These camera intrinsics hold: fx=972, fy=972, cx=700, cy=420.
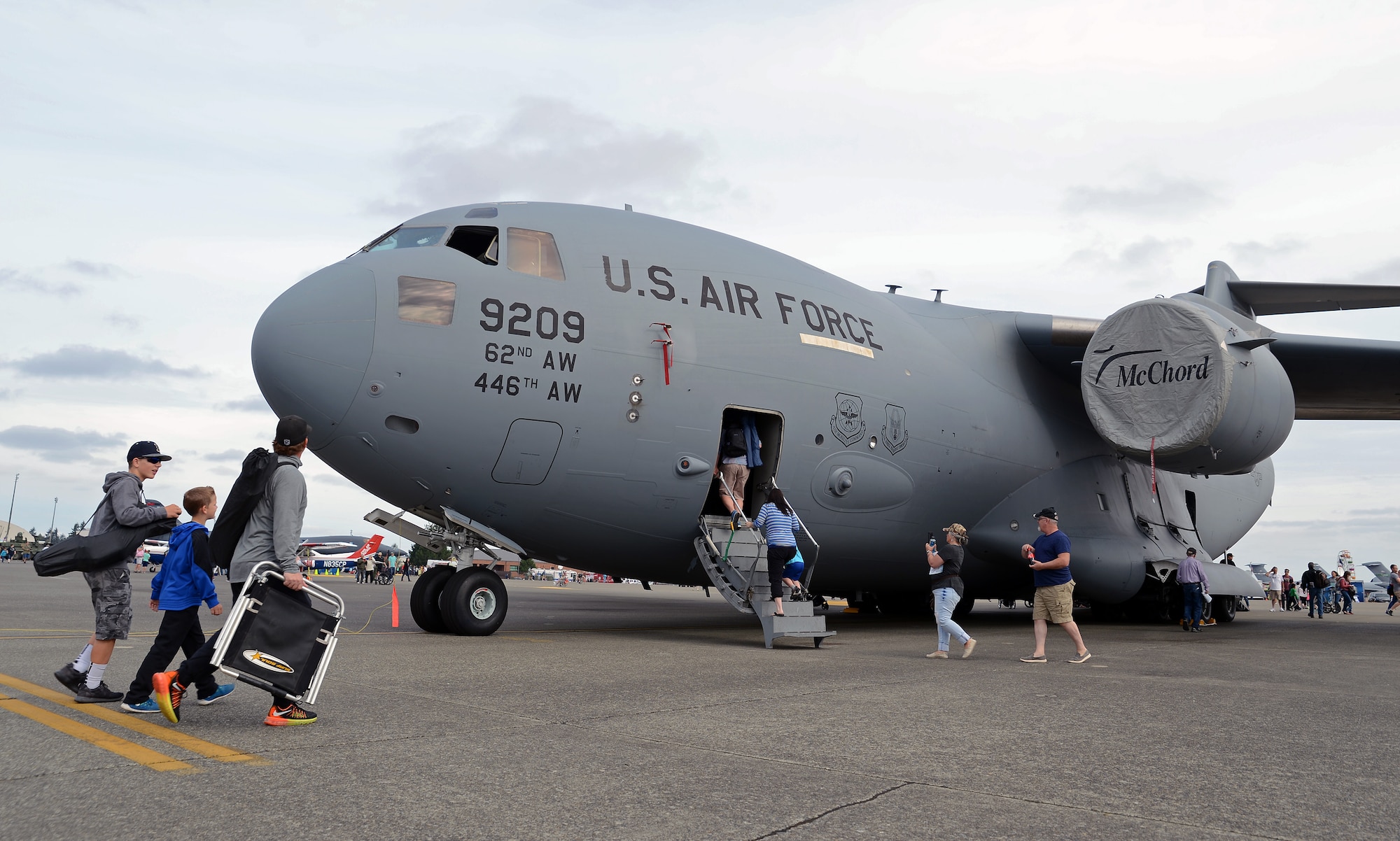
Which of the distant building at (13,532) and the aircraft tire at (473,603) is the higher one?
the aircraft tire at (473,603)

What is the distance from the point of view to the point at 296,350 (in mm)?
8438

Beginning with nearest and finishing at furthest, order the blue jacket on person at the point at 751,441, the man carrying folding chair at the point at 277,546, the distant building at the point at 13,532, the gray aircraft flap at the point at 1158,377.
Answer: the man carrying folding chair at the point at 277,546 → the blue jacket on person at the point at 751,441 → the gray aircraft flap at the point at 1158,377 → the distant building at the point at 13,532

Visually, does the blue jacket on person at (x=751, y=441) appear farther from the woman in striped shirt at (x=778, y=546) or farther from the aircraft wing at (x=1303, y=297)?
the aircraft wing at (x=1303, y=297)

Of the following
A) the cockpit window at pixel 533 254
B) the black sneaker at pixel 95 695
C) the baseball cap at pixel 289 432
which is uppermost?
the cockpit window at pixel 533 254

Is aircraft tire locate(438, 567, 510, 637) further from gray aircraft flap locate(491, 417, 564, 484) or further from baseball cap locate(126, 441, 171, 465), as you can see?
baseball cap locate(126, 441, 171, 465)

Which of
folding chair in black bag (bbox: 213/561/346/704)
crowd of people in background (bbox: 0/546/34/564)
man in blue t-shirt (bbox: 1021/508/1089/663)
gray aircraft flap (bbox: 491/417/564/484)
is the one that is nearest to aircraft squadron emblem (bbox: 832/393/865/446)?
man in blue t-shirt (bbox: 1021/508/1089/663)

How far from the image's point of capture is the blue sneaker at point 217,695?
5.34m

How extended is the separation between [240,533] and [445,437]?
374 centimetres

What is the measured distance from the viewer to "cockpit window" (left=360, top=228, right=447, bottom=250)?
9.55m

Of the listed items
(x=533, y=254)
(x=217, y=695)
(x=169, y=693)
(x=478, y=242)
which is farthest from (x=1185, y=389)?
(x=169, y=693)

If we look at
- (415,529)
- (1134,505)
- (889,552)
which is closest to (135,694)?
(415,529)

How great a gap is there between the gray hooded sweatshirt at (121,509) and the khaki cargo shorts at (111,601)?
0.25 m

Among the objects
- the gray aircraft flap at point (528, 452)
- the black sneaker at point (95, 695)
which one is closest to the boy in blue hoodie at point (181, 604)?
the black sneaker at point (95, 695)

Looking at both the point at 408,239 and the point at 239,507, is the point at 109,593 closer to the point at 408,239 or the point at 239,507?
the point at 239,507
